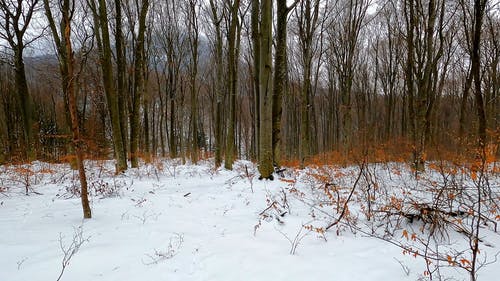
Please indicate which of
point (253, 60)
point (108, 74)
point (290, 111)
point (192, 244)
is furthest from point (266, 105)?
point (290, 111)

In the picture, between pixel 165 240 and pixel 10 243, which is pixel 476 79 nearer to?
pixel 165 240

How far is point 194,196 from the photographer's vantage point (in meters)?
5.14

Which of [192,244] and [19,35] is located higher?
[19,35]

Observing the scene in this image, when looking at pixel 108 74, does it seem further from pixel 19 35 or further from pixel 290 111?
pixel 290 111

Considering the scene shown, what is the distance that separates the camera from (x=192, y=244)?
291 centimetres

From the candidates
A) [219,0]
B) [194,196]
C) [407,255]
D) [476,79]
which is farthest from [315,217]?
[219,0]

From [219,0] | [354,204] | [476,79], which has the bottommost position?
[354,204]

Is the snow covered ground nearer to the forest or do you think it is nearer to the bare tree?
the forest

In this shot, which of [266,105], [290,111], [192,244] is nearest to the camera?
[192,244]

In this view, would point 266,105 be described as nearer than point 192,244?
No

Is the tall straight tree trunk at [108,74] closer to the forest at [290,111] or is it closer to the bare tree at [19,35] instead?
the forest at [290,111]

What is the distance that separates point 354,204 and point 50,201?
19.2 feet

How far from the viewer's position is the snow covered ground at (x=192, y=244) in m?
2.27

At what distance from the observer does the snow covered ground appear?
227cm
